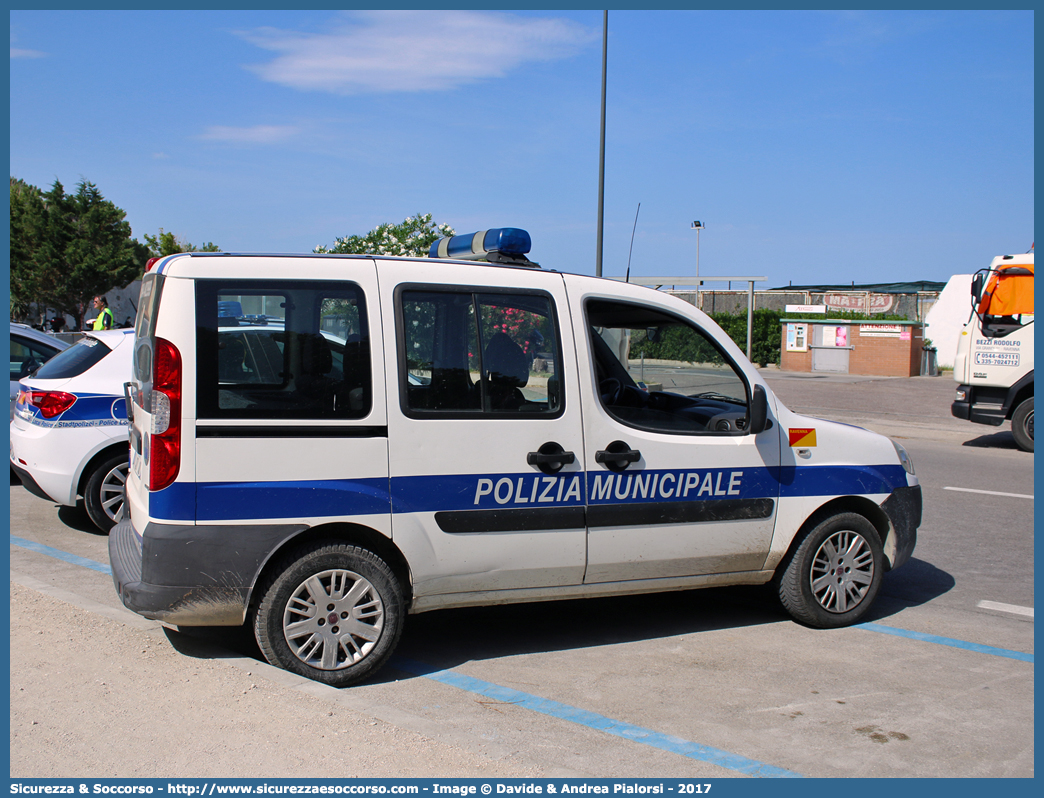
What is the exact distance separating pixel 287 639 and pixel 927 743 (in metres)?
2.79

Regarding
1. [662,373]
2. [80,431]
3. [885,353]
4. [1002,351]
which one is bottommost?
[80,431]

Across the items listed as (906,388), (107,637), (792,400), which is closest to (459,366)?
(107,637)

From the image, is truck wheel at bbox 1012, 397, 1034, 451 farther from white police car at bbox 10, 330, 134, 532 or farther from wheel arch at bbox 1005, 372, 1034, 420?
white police car at bbox 10, 330, 134, 532

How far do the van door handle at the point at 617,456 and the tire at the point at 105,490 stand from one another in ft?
13.5

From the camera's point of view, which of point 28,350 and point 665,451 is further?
point 28,350

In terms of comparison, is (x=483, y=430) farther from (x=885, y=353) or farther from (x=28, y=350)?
(x=885, y=353)

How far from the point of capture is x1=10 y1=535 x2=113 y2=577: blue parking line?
605 centimetres

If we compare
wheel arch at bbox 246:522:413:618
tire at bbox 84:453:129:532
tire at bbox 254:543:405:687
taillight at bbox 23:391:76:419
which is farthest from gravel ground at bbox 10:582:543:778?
taillight at bbox 23:391:76:419

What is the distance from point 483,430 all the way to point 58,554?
3839mm

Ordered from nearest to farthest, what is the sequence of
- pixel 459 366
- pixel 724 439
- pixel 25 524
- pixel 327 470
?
1. pixel 327 470
2. pixel 459 366
3. pixel 724 439
4. pixel 25 524

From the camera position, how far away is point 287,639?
409 centimetres

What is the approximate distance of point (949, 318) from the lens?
32.2 metres

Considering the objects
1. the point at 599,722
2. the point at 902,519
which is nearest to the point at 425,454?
the point at 599,722

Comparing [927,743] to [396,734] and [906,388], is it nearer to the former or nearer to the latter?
[396,734]
